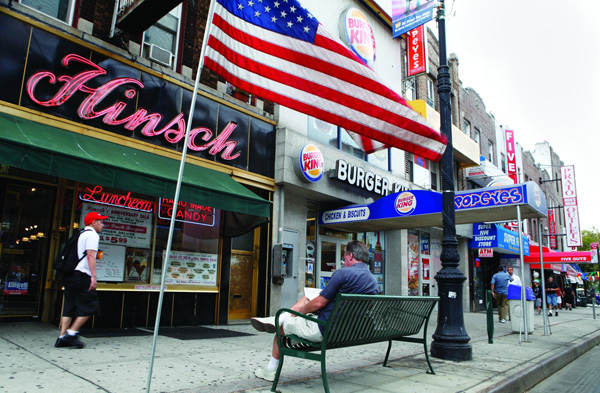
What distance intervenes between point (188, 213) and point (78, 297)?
153 inches

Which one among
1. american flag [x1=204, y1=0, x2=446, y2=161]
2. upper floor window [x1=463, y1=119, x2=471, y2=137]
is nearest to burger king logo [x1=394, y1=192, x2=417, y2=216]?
american flag [x1=204, y1=0, x2=446, y2=161]

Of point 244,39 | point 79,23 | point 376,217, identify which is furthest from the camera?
point 376,217

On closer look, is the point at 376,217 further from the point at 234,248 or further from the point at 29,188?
the point at 29,188

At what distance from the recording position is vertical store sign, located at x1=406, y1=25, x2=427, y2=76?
727 inches

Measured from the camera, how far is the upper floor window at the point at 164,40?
9391mm

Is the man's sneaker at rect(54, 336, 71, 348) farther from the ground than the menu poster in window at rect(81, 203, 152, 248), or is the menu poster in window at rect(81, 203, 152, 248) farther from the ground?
the menu poster in window at rect(81, 203, 152, 248)

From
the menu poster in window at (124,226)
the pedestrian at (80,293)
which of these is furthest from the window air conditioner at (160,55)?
the pedestrian at (80,293)

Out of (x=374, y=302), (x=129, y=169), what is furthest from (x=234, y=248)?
(x=374, y=302)

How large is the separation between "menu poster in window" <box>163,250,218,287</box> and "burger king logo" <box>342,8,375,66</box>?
9238 millimetres

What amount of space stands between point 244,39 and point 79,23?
3950 mm

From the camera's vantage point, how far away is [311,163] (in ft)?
39.0

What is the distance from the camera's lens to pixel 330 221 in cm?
1337

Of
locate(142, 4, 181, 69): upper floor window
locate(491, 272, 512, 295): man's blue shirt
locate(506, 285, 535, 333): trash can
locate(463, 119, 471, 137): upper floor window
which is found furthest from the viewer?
locate(463, 119, 471, 137): upper floor window

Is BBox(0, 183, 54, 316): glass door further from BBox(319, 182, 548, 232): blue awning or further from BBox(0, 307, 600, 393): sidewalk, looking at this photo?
BBox(319, 182, 548, 232): blue awning
